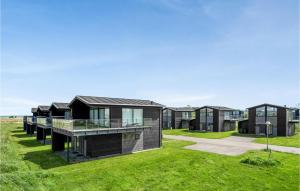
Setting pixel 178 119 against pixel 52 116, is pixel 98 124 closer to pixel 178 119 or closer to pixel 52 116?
pixel 52 116

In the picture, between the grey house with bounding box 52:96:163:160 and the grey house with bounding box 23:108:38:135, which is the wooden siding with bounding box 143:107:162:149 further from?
the grey house with bounding box 23:108:38:135

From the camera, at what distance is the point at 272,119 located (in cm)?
4072

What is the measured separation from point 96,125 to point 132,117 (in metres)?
4.61

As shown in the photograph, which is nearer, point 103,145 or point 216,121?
point 103,145

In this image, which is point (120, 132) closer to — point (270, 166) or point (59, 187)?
point (59, 187)

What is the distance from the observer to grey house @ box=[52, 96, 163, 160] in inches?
816

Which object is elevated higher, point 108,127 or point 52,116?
point 52,116

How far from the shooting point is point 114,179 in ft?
49.5

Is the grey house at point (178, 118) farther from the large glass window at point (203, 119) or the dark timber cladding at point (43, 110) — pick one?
the dark timber cladding at point (43, 110)

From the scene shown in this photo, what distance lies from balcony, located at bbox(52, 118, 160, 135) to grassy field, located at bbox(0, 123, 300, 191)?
276cm

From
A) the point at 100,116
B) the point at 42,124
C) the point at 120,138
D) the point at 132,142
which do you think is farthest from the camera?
the point at 42,124

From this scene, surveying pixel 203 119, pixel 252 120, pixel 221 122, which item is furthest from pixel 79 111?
pixel 221 122

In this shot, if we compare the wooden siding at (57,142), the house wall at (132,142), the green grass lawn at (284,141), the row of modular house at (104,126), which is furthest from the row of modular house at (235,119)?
the wooden siding at (57,142)

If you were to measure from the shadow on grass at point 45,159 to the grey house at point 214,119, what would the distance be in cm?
3367
